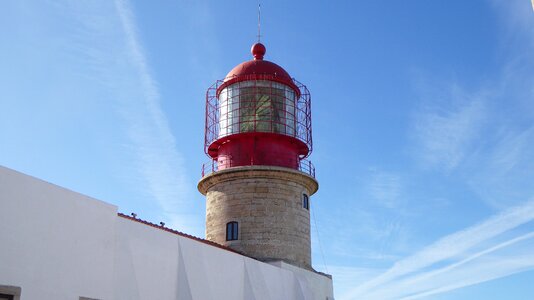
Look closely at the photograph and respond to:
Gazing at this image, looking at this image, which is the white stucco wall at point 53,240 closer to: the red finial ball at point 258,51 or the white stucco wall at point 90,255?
the white stucco wall at point 90,255

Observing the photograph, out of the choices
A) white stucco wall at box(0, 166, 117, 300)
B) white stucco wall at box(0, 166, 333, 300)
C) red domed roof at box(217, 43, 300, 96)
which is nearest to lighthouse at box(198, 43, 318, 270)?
red domed roof at box(217, 43, 300, 96)

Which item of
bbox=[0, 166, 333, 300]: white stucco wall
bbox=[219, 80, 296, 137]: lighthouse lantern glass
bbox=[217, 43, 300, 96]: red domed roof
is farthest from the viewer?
bbox=[217, 43, 300, 96]: red domed roof

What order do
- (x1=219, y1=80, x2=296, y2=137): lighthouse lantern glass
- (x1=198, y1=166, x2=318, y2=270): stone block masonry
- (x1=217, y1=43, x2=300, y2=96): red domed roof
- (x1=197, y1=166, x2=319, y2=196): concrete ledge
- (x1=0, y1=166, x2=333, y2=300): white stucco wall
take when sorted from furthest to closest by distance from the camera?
1. (x1=217, y1=43, x2=300, y2=96): red domed roof
2. (x1=219, y1=80, x2=296, y2=137): lighthouse lantern glass
3. (x1=197, y1=166, x2=319, y2=196): concrete ledge
4. (x1=198, y1=166, x2=318, y2=270): stone block masonry
5. (x1=0, y1=166, x2=333, y2=300): white stucco wall

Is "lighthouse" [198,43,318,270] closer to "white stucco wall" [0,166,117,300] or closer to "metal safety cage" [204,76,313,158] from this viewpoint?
"metal safety cage" [204,76,313,158]

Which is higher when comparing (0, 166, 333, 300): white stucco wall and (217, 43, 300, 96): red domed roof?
(217, 43, 300, 96): red domed roof

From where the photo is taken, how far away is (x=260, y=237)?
2144cm

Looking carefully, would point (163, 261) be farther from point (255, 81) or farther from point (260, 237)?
point (255, 81)

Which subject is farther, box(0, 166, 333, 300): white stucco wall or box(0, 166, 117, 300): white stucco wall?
box(0, 166, 333, 300): white stucco wall

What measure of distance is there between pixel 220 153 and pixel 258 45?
420 centimetres

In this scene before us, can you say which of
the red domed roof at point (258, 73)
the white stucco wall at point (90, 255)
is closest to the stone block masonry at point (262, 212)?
the red domed roof at point (258, 73)

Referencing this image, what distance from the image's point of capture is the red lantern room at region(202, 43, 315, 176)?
22.2 metres

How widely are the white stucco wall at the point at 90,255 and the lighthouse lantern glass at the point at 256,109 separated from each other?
228 inches

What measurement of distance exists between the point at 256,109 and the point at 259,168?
212 cm

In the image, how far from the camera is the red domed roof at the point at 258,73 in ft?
74.8
